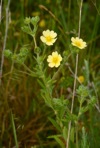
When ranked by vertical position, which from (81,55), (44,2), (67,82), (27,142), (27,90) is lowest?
(27,142)

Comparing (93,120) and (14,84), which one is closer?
(93,120)

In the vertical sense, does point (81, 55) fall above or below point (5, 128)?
above

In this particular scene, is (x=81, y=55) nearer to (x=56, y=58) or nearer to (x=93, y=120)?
(x=93, y=120)

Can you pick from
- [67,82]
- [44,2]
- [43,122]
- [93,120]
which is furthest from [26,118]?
[44,2]

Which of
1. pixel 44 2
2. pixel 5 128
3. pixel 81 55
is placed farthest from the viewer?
pixel 44 2


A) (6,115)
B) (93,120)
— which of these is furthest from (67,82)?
(6,115)

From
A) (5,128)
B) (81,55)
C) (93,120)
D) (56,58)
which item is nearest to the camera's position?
(56,58)

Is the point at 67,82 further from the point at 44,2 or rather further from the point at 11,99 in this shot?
the point at 44,2

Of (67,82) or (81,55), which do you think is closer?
(67,82)

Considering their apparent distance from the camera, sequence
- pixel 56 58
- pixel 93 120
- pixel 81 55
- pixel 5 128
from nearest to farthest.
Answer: pixel 56 58 < pixel 93 120 < pixel 5 128 < pixel 81 55
